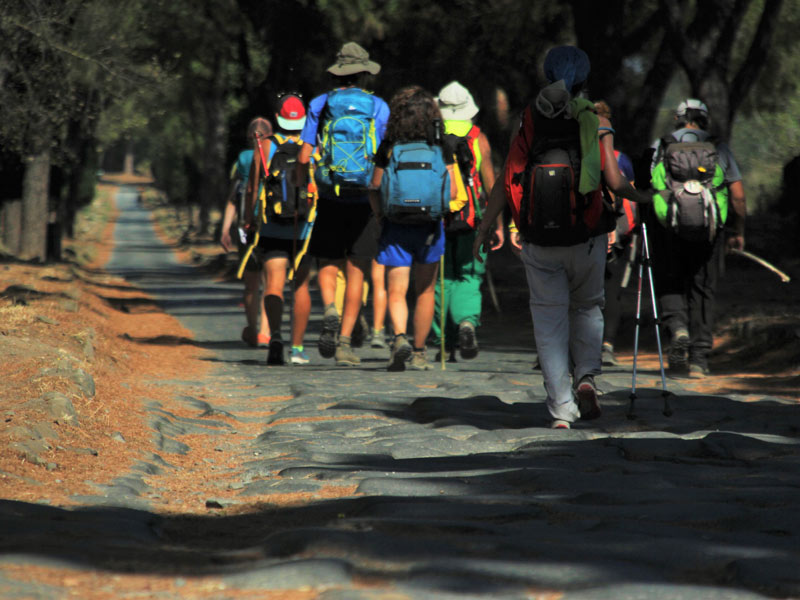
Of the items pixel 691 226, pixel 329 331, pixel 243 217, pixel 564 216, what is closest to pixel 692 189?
pixel 691 226

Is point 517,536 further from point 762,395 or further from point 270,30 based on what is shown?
point 270,30

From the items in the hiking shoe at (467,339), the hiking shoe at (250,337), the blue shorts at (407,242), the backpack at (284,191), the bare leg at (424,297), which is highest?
the backpack at (284,191)

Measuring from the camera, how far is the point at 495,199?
690 cm

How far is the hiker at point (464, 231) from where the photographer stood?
9594 mm

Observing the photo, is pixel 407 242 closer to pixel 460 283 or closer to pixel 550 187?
pixel 460 283

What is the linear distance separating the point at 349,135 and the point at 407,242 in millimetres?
885

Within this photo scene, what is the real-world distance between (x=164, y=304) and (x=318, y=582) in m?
16.7

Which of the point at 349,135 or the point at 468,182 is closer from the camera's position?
the point at 349,135

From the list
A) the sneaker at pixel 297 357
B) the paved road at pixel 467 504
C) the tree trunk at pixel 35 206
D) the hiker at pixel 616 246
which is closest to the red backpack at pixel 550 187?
the paved road at pixel 467 504

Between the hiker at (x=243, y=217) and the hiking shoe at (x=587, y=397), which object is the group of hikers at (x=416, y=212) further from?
the hiking shoe at (x=587, y=397)

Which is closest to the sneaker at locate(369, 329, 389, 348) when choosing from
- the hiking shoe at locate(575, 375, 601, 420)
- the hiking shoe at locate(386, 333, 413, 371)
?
the hiking shoe at locate(386, 333, 413, 371)

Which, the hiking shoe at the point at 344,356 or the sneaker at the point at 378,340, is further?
the sneaker at the point at 378,340

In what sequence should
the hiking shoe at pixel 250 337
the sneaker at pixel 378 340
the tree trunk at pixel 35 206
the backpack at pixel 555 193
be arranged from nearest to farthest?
the backpack at pixel 555 193, the sneaker at pixel 378 340, the hiking shoe at pixel 250 337, the tree trunk at pixel 35 206

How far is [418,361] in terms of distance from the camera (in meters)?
9.76
